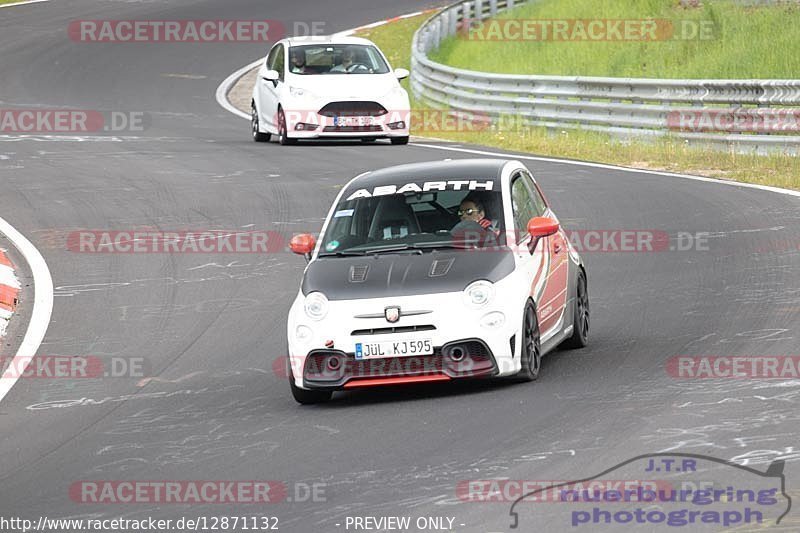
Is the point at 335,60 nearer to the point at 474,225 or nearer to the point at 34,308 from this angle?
the point at 34,308

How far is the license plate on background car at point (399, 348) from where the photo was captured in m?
10.1

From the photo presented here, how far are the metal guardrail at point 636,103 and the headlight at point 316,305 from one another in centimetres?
1233

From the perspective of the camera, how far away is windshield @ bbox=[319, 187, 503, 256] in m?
10.9

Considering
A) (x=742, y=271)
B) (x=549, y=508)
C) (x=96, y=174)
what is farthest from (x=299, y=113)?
(x=549, y=508)

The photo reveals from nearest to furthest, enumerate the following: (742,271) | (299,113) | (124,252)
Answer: (742,271) < (124,252) < (299,113)

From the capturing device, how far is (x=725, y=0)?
35.7 meters

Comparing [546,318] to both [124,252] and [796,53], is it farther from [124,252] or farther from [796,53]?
[796,53]

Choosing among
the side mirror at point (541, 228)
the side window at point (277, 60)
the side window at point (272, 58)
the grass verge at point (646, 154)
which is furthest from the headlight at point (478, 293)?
the side window at point (272, 58)

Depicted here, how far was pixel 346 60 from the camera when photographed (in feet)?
85.4

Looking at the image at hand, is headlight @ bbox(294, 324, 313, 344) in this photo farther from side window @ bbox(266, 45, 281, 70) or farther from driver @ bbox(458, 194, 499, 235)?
side window @ bbox(266, 45, 281, 70)

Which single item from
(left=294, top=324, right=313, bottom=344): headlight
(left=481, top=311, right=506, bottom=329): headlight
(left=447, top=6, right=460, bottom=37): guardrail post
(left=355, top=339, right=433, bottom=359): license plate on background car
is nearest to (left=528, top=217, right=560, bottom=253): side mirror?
(left=481, top=311, right=506, bottom=329): headlight

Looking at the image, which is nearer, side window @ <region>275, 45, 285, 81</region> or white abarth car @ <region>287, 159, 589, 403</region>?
white abarth car @ <region>287, 159, 589, 403</region>

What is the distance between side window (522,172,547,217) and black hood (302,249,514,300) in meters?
1.31

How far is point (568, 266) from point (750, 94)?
37.5 feet
